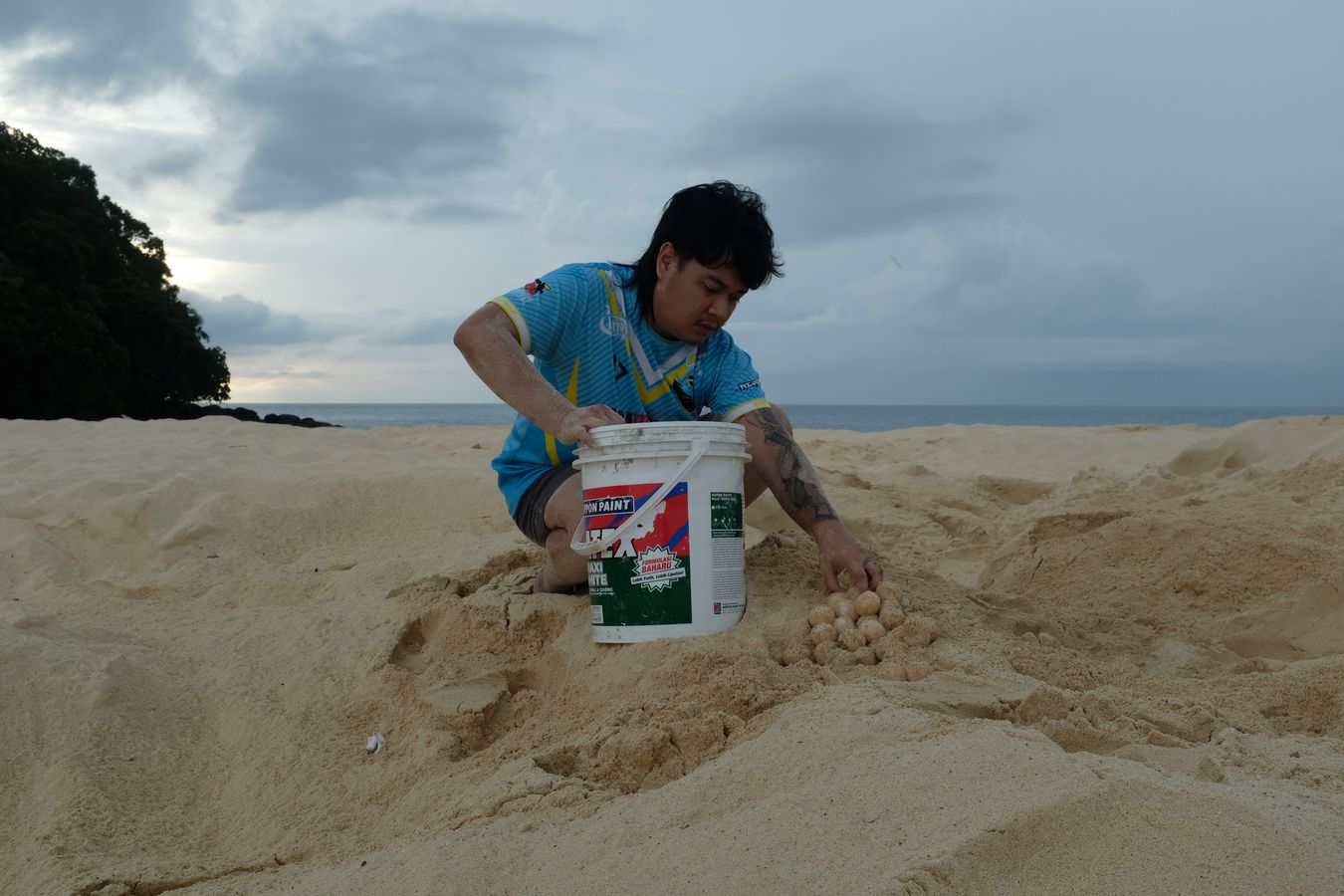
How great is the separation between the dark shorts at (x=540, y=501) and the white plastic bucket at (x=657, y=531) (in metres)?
0.48

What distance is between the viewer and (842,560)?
2471 mm

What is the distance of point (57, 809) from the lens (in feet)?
6.26

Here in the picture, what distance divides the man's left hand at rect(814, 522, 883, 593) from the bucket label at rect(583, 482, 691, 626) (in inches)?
16.8

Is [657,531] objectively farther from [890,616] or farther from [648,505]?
[890,616]

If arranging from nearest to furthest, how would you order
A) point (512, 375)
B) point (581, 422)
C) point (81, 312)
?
point (581, 422), point (512, 375), point (81, 312)

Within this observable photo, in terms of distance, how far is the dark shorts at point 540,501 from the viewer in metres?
2.75

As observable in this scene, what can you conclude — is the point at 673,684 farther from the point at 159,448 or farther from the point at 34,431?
the point at 34,431

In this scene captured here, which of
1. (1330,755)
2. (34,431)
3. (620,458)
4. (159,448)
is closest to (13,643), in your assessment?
(620,458)


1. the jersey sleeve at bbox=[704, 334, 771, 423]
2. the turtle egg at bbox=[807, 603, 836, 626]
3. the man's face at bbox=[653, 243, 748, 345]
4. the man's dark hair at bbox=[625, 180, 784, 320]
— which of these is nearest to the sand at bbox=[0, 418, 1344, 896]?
the turtle egg at bbox=[807, 603, 836, 626]

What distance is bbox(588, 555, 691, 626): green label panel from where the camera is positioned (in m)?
2.23

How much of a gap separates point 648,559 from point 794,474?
0.62 m

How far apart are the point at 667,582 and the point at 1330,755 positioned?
4.13 ft

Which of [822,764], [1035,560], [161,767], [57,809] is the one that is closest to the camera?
[822,764]

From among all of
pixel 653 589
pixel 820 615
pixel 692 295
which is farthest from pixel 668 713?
pixel 692 295
